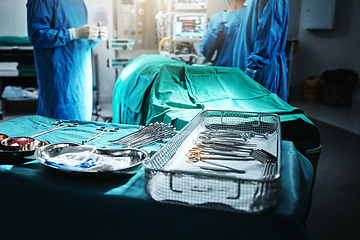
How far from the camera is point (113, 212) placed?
96 cm

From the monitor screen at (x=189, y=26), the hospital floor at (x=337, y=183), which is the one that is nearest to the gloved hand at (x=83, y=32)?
the monitor screen at (x=189, y=26)

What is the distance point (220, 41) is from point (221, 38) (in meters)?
0.04

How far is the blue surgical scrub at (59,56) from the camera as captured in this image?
2479 mm

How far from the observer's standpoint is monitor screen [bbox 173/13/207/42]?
14.4ft

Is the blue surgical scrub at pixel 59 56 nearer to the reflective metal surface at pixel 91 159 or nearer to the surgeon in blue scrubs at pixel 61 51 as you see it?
the surgeon in blue scrubs at pixel 61 51

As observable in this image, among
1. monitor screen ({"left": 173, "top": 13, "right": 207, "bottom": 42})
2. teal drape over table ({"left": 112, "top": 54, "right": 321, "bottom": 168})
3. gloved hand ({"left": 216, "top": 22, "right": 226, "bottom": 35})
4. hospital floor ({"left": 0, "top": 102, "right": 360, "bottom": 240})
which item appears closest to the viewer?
teal drape over table ({"left": 112, "top": 54, "right": 321, "bottom": 168})

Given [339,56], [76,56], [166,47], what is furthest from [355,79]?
[76,56]

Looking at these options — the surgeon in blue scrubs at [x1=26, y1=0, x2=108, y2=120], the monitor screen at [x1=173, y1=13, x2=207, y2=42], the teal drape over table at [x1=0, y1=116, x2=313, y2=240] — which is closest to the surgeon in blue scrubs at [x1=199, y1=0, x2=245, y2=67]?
the monitor screen at [x1=173, y1=13, x2=207, y2=42]

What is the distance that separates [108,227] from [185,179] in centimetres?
28

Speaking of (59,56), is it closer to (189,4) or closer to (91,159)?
(91,159)

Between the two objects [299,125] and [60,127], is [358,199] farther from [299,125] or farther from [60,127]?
[60,127]

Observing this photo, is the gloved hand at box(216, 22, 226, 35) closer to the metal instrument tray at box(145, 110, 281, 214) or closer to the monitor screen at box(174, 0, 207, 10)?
the monitor screen at box(174, 0, 207, 10)

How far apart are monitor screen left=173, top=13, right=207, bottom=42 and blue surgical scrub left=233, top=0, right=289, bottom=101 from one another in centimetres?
112

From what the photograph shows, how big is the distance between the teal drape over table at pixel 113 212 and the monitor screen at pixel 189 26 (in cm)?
345
